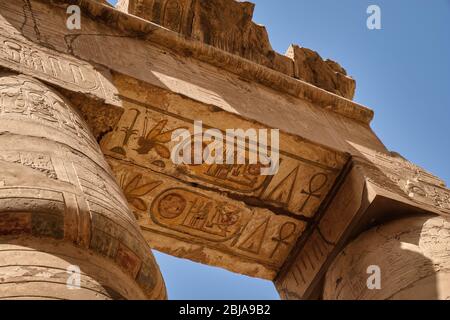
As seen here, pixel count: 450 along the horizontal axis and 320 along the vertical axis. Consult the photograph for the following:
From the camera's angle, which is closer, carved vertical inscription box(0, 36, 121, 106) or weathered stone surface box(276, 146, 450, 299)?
carved vertical inscription box(0, 36, 121, 106)

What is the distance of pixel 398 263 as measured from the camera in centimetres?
496

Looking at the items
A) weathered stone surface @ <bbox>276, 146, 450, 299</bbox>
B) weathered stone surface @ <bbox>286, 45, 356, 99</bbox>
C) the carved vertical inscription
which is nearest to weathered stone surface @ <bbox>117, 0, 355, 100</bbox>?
weathered stone surface @ <bbox>286, 45, 356, 99</bbox>

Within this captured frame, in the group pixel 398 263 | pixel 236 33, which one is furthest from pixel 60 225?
Answer: pixel 236 33

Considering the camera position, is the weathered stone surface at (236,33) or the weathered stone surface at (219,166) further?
the weathered stone surface at (236,33)

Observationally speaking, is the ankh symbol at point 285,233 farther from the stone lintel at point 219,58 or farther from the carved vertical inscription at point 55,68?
the carved vertical inscription at point 55,68

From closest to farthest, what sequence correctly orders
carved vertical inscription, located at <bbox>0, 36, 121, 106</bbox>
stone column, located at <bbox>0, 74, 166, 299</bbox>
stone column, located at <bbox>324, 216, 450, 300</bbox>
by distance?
1. stone column, located at <bbox>0, 74, 166, 299</bbox>
2. carved vertical inscription, located at <bbox>0, 36, 121, 106</bbox>
3. stone column, located at <bbox>324, 216, 450, 300</bbox>

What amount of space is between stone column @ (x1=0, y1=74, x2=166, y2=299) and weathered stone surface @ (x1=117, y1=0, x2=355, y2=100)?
118 inches

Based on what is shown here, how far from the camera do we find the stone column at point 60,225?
2.57 m

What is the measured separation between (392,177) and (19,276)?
4122mm

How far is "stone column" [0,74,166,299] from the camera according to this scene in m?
2.57

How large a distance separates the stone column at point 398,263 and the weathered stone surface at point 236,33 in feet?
6.81

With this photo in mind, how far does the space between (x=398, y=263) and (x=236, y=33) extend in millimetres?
2969

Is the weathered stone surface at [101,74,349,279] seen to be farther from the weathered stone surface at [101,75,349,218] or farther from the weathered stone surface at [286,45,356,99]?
the weathered stone surface at [286,45,356,99]

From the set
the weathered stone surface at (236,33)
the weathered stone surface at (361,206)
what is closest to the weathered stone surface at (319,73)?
the weathered stone surface at (236,33)
